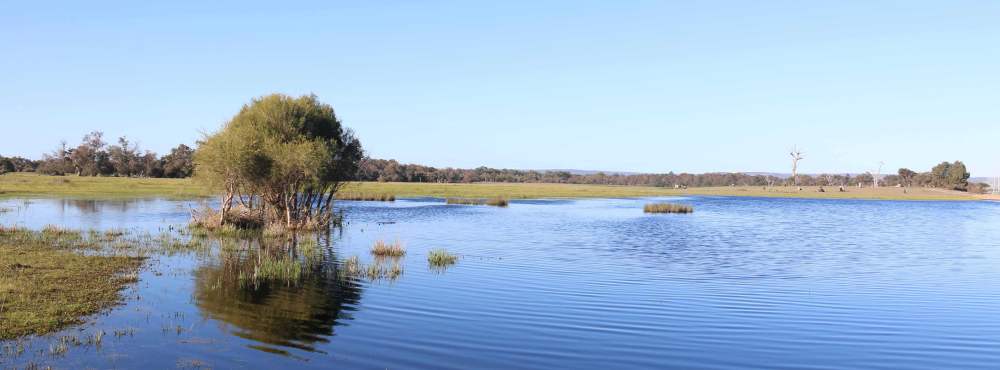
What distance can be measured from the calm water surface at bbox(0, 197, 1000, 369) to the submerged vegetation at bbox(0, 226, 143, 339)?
82 centimetres

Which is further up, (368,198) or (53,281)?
(368,198)

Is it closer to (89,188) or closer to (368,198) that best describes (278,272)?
(368,198)

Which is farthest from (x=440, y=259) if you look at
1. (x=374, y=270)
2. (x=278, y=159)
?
(x=278, y=159)

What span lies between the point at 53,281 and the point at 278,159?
920 inches

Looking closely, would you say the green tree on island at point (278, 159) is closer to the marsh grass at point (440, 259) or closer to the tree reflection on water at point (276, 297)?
the tree reflection on water at point (276, 297)

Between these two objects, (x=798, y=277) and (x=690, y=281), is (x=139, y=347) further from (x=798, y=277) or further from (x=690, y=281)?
(x=798, y=277)

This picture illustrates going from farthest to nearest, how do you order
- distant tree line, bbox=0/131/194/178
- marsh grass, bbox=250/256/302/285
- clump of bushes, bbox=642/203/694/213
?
distant tree line, bbox=0/131/194/178, clump of bushes, bbox=642/203/694/213, marsh grass, bbox=250/256/302/285

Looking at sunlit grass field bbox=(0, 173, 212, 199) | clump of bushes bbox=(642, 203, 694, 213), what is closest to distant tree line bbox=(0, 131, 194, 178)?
sunlit grass field bbox=(0, 173, 212, 199)

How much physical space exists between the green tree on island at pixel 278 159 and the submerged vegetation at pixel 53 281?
11040 mm

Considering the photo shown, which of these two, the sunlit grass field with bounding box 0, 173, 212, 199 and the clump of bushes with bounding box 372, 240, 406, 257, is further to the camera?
the sunlit grass field with bounding box 0, 173, 212, 199

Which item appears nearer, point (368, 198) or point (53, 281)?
point (53, 281)

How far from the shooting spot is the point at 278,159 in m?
44.2

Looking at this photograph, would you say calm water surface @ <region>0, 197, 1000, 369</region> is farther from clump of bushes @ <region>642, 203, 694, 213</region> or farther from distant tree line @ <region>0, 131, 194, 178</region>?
distant tree line @ <region>0, 131, 194, 178</region>

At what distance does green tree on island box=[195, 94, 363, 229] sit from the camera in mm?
44000
